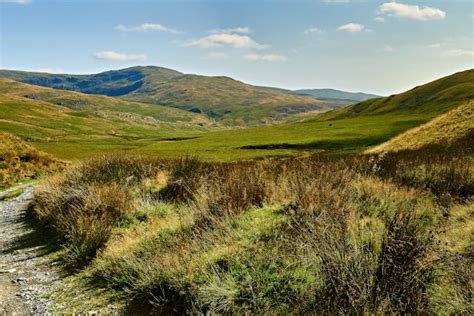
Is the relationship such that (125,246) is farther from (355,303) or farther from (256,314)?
(355,303)

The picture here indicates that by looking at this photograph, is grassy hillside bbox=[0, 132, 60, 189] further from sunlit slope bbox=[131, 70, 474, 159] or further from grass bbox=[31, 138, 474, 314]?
sunlit slope bbox=[131, 70, 474, 159]

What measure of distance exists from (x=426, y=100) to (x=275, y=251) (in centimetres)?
13199

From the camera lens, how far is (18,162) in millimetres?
28000

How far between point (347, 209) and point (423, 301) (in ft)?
12.5

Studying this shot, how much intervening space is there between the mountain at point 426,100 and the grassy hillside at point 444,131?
6758cm

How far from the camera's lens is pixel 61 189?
13805 mm

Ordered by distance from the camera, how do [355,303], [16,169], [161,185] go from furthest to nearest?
[16,169] → [161,185] → [355,303]

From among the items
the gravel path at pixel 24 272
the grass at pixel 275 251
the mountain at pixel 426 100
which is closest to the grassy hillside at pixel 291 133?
the mountain at pixel 426 100

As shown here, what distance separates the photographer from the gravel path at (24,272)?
21.3 ft

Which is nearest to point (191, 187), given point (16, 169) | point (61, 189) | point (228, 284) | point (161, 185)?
point (161, 185)

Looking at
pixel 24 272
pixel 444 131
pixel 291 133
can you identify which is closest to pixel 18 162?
pixel 24 272

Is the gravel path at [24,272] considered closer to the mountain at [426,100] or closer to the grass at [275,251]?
the grass at [275,251]

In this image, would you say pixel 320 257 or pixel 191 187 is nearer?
pixel 320 257

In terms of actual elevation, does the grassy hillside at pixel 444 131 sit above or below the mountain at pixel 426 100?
below
